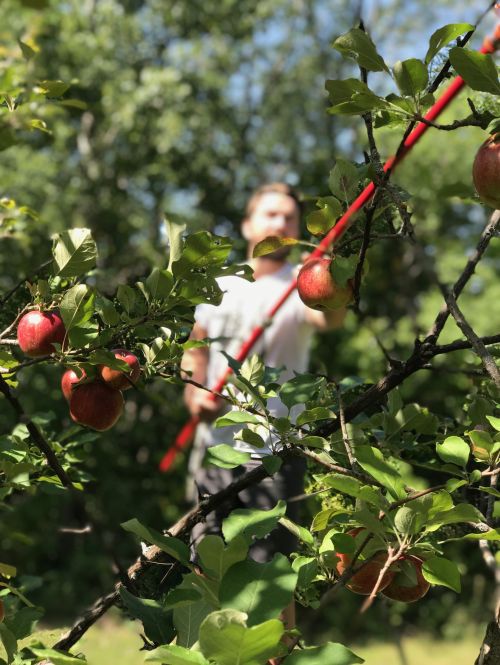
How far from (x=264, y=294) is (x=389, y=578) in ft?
3.95

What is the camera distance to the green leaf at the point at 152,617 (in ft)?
2.70

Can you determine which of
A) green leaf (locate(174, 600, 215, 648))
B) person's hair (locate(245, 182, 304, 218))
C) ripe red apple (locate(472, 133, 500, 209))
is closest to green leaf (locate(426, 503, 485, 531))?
green leaf (locate(174, 600, 215, 648))

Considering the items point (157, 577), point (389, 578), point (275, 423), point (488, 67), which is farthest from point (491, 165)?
point (157, 577)

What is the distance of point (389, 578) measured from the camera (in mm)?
1020

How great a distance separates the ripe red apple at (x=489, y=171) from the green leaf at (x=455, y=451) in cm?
29

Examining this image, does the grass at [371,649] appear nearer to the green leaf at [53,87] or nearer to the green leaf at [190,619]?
the green leaf at [53,87]

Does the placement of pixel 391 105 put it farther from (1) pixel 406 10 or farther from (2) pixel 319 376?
(1) pixel 406 10

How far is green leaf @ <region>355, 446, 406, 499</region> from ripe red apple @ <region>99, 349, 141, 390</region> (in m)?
0.36

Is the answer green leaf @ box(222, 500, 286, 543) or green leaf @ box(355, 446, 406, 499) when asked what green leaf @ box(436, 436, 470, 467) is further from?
green leaf @ box(222, 500, 286, 543)

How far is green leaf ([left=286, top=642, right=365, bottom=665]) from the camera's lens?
0.71m

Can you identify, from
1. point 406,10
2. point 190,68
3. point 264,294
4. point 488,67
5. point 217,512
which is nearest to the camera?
point 488,67

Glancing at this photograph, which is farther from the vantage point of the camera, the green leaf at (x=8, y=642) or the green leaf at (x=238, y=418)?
the green leaf at (x=238, y=418)

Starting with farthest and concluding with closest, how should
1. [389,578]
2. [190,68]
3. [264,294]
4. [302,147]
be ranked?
[302,147] → [190,68] → [264,294] → [389,578]

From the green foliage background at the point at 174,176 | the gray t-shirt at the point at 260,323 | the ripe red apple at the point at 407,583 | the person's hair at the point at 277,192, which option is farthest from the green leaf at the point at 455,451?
the green foliage background at the point at 174,176
